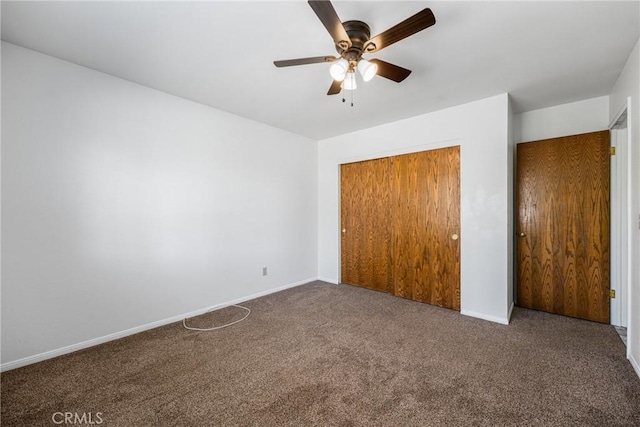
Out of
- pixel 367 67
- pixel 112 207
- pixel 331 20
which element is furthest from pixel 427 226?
pixel 112 207

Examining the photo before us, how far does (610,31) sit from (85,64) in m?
4.18

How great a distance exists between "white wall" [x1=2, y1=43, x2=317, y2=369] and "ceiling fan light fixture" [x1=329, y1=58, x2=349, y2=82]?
2076mm

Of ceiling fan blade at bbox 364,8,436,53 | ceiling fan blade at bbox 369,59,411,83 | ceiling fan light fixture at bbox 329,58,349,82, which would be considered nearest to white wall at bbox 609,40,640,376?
ceiling fan blade at bbox 369,59,411,83

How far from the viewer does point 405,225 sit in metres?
3.66

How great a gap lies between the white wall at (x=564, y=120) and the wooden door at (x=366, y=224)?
1790mm

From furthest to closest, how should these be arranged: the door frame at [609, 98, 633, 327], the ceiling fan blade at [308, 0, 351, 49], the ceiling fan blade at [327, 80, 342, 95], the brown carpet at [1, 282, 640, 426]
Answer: the door frame at [609, 98, 633, 327] → the ceiling fan blade at [327, 80, 342, 95] → the brown carpet at [1, 282, 640, 426] → the ceiling fan blade at [308, 0, 351, 49]

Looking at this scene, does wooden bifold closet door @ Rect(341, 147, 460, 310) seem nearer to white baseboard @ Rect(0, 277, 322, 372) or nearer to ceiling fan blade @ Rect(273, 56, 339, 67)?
white baseboard @ Rect(0, 277, 322, 372)

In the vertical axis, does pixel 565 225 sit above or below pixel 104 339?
above

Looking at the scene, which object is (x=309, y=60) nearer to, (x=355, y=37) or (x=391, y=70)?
(x=355, y=37)

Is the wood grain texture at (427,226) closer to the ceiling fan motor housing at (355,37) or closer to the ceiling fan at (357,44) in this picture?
the ceiling fan at (357,44)

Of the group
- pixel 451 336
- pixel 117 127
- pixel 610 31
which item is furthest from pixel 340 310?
pixel 610 31

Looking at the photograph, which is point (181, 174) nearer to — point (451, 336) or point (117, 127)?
point (117, 127)

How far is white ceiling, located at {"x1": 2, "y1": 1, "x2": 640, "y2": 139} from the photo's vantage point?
1.68m

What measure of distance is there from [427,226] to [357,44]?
2.44m
